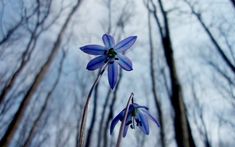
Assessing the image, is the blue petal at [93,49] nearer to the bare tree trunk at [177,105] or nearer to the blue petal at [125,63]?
the blue petal at [125,63]

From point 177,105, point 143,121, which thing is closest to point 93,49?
point 143,121

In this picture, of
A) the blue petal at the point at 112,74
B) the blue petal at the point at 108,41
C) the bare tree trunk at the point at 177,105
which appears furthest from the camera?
the bare tree trunk at the point at 177,105

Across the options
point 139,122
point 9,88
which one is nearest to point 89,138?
point 9,88

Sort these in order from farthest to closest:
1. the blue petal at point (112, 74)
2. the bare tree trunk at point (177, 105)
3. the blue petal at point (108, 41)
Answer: the bare tree trunk at point (177, 105) → the blue petal at point (108, 41) → the blue petal at point (112, 74)

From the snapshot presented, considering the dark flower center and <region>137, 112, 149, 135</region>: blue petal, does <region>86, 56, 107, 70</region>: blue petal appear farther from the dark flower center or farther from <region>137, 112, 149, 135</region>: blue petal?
<region>137, 112, 149, 135</region>: blue petal

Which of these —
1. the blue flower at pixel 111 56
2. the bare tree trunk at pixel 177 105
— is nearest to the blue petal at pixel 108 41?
the blue flower at pixel 111 56

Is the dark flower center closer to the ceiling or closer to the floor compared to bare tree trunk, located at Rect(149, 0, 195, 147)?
closer to the floor

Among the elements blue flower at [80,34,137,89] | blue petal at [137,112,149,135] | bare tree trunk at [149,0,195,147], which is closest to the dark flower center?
blue flower at [80,34,137,89]

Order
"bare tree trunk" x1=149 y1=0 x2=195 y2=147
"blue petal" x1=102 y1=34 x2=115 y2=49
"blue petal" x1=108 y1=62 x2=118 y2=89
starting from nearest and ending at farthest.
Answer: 1. "blue petal" x1=108 y1=62 x2=118 y2=89
2. "blue petal" x1=102 y1=34 x2=115 y2=49
3. "bare tree trunk" x1=149 y1=0 x2=195 y2=147
